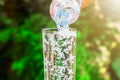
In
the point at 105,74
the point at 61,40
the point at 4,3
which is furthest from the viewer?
the point at 4,3

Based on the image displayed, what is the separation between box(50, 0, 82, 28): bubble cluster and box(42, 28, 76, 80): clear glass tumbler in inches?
1.0

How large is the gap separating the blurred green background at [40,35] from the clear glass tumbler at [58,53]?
1.53 metres

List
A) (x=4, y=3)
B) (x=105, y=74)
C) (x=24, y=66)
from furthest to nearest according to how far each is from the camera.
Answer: (x=4, y=3)
(x=105, y=74)
(x=24, y=66)

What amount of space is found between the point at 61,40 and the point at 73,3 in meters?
0.10

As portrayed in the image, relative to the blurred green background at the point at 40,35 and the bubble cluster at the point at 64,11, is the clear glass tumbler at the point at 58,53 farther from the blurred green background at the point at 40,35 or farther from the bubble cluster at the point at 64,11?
the blurred green background at the point at 40,35

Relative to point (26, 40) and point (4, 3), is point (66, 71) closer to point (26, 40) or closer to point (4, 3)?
point (26, 40)

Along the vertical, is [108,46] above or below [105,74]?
above

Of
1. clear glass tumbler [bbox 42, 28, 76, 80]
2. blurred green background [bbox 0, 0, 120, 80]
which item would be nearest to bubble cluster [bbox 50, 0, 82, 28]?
clear glass tumbler [bbox 42, 28, 76, 80]

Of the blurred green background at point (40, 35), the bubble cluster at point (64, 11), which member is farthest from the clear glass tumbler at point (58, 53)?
the blurred green background at point (40, 35)

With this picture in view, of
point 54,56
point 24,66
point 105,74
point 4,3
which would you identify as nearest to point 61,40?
point 54,56

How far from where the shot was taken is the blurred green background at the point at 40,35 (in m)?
2.92

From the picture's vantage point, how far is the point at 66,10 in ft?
4.00

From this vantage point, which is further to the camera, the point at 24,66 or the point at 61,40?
the point at 24,66

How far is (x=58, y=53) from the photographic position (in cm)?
120
